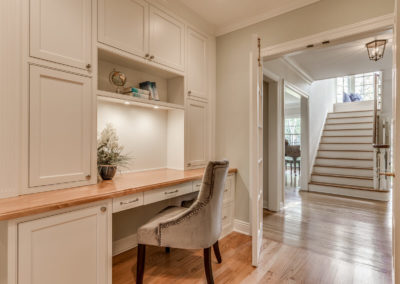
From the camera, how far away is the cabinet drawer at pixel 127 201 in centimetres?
156

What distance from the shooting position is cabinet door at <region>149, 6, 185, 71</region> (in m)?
2.21

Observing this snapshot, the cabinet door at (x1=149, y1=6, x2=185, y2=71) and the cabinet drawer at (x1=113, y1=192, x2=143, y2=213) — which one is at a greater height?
the cabinet door at (x1=149, y1=6, x2=185, y2=71)

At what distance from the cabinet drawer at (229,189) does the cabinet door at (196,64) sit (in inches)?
43.4

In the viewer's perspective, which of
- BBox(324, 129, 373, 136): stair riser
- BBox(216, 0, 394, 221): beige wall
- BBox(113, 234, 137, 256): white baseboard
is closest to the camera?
BBox(113, 234, 137, 256): white baseboard

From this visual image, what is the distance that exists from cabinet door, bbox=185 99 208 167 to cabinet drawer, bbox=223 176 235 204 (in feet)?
1.31

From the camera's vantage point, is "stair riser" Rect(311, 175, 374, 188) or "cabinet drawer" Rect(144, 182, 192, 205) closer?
"cabinet drawer" Rect(144, 182, 192, 205)

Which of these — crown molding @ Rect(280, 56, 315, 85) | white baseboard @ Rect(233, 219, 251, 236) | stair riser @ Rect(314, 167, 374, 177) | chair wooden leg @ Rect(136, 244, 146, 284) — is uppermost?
crown molding @ Rect(280, 56, 315, 85)

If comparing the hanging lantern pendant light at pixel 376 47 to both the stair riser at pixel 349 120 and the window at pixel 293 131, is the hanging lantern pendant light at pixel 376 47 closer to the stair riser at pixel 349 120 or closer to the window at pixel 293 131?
the stair riser at pixel 349 120

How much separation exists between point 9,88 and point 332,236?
136 inches

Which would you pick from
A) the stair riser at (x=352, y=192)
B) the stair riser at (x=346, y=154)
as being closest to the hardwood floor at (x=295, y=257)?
the stair riser at (x=352, y=192)

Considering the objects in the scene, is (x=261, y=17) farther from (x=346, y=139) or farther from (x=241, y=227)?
(x=346, y=139)

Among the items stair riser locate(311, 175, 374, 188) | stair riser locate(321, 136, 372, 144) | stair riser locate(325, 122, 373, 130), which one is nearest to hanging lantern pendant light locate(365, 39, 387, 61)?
stair riser locate(311, 175, 374, 188)

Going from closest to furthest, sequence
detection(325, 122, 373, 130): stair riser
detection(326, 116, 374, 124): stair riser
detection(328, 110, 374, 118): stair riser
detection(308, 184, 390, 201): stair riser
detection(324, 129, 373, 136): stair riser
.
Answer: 1. detection(308, 184, 390, 201): stair riser
2. detection(324, 129, 373, 136): stair riser
3. detection(325, 122, 373, 130): stair riser
4. detection(326, 116, 374, 124): stair riser
5. detection(328, 110, 374, 118): stair riser

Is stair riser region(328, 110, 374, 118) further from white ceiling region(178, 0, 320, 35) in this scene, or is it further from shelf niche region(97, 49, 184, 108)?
shelf niche region(97, 49, 184, 108)
